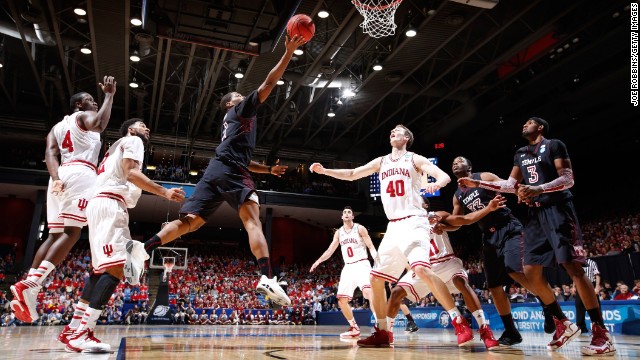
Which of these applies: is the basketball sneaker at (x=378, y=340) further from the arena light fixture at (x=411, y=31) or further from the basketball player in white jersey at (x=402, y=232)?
the arena light fixture at (x=411, y=31)

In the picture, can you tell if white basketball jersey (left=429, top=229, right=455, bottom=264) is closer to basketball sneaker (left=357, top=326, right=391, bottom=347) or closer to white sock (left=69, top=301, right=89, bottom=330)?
basketball sneaker (left=357, top=326, right=391, bottom=347)

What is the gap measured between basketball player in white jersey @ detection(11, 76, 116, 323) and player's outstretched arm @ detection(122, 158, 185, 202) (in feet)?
2.37

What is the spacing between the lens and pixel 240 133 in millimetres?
4180

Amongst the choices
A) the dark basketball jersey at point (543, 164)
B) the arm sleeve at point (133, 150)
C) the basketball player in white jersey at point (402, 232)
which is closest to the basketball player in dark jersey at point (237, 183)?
the arm sleeve at point (133, 150)

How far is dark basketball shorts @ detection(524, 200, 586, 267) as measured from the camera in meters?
4.02

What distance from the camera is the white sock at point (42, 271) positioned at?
162 inches

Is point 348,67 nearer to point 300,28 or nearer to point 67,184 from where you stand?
point 300,28

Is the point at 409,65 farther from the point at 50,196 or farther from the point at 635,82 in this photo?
the point at 50,196

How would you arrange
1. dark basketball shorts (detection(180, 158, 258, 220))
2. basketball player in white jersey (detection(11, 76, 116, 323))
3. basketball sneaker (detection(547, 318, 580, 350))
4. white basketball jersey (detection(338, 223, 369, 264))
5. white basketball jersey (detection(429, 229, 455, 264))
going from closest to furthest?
1. dark basketball shorts (detection(180, 158, 258, 220))
2. basketball player in white jersey (detection(11, 76, 116, 323))
3. basketball sneaker (detection(547, 318, 580, 350))
4. white basketball jersey (detection(429, 229, 455, 264))
5. white basketball jersey (detection(338, 223, 369, 264))

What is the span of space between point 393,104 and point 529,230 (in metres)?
18.0

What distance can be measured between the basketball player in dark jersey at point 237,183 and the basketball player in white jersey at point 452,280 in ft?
5.67

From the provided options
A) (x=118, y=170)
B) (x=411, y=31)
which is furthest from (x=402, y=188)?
(x=411, y=31)

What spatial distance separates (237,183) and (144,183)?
0.76 m

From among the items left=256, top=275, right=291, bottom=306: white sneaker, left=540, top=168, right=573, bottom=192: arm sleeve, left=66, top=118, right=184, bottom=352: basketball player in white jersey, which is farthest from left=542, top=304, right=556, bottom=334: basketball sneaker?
left=66, top=118, right=184, bottom=352: basketball player in white jersey
